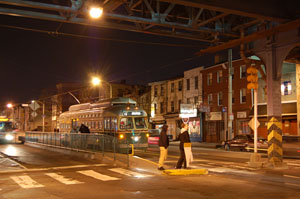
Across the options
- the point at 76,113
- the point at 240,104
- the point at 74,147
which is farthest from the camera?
the point at 240,104

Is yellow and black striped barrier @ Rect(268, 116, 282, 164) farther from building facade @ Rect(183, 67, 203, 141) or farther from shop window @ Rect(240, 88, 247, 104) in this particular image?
building facade @ Rect(183, 67, 203, 141)

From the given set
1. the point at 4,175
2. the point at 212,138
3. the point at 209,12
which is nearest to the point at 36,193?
the point at 4,175

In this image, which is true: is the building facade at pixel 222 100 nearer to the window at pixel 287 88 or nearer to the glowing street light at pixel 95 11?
the window at pixel 287 88

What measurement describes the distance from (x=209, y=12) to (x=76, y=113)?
63.4 ft

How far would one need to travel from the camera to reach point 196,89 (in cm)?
4909

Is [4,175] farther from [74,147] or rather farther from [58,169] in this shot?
[74,147]

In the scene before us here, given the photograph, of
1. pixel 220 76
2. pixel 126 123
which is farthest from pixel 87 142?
pixel 220 76

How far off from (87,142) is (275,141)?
10.6 meters

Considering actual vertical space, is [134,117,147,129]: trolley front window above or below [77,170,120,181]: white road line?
above

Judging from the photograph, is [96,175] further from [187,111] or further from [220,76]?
[187,111]

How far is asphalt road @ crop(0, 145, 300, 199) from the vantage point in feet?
32.7

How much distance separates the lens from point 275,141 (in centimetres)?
1656

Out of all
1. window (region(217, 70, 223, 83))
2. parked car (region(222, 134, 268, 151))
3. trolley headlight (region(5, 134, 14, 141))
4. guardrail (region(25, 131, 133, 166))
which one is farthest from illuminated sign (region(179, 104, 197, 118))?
trolley headlight (region(5, 134, 14, 141))

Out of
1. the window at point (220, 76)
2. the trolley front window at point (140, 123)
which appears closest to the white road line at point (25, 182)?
the trolley front window at point (140, 123)
